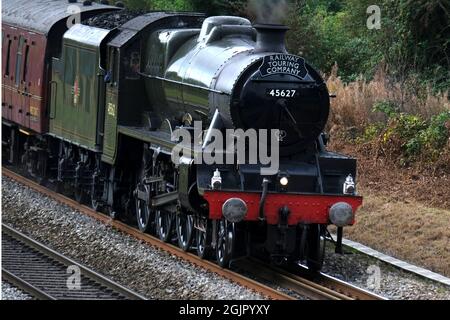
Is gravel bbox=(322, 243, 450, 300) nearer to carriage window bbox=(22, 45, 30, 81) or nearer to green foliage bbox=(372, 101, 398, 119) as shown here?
green foliage bbox=(372, 101, 398, 119)

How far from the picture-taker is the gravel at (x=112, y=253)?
42.2 feet

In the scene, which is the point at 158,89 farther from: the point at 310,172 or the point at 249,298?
the point at 249,298

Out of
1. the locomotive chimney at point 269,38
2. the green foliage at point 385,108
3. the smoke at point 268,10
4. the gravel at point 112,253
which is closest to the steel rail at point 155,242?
the gravel at point 112,253

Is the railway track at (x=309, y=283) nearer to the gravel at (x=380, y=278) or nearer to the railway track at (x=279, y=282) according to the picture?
the railway track at (x=279, y=282)

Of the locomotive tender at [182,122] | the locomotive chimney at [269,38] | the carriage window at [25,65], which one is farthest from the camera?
the carriage window at [25,65]

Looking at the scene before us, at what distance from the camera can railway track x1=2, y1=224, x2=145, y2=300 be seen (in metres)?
12.5

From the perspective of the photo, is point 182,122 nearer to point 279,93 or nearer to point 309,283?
point 279,93

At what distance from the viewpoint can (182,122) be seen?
15.3m

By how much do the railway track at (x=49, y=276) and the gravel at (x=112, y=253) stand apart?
34 centimetres

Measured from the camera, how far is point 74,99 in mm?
18297

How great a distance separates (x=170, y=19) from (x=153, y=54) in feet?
2.05

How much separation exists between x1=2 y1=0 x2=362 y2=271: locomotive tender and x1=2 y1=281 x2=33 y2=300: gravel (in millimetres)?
2352
